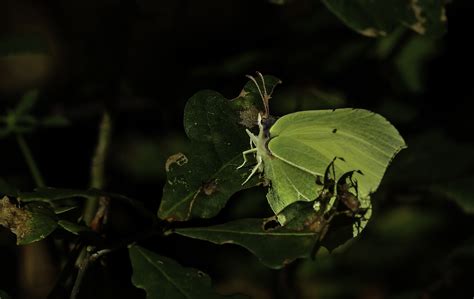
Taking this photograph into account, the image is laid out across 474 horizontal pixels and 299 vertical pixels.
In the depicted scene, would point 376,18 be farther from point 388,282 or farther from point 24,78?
point 24,78

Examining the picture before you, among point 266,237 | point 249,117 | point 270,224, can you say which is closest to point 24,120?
point 249,117

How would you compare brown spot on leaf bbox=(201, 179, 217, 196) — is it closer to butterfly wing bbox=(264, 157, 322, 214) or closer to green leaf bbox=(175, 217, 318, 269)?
green leaf bbox=(175, 217, 318, 269)

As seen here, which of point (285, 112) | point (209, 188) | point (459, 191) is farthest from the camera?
point (285, 112)

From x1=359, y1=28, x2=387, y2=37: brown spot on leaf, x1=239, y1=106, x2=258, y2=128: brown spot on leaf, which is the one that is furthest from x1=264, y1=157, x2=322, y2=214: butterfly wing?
x1=359, y1=28, x2=387, y2=37: brown spot on leaf

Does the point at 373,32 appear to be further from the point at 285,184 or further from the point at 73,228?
the point at 73,228

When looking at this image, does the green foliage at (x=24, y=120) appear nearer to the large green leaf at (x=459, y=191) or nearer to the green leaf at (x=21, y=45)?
the green leaf at (x=21, y=45)
